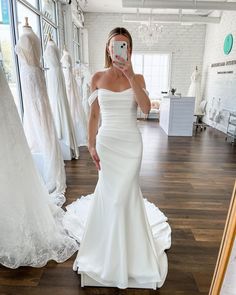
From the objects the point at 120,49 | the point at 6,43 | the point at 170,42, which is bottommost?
the point at 120,49

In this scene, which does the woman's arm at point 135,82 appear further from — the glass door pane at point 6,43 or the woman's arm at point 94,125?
the glass door pane at point 6,43

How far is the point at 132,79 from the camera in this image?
1.22 metres

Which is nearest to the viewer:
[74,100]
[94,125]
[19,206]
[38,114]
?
[94,125]

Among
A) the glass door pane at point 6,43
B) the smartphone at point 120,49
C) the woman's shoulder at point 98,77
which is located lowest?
the woman's shoulder at point 98,77

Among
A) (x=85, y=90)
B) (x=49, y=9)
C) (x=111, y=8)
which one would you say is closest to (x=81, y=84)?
(x=85, y=90)

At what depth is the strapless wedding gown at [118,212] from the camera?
1.38 metres

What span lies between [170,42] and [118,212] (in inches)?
310

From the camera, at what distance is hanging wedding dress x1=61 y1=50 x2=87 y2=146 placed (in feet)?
13.6

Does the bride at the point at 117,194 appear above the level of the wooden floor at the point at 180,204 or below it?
above

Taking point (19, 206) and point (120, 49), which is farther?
point (19, 206)

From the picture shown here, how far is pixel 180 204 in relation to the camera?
2633mm

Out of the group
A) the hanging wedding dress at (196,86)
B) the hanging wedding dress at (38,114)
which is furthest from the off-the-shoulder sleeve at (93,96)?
the hanging wedding dress at (196,86)

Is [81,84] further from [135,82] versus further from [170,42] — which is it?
[135,82]

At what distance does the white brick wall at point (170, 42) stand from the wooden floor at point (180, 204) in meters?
3.82
